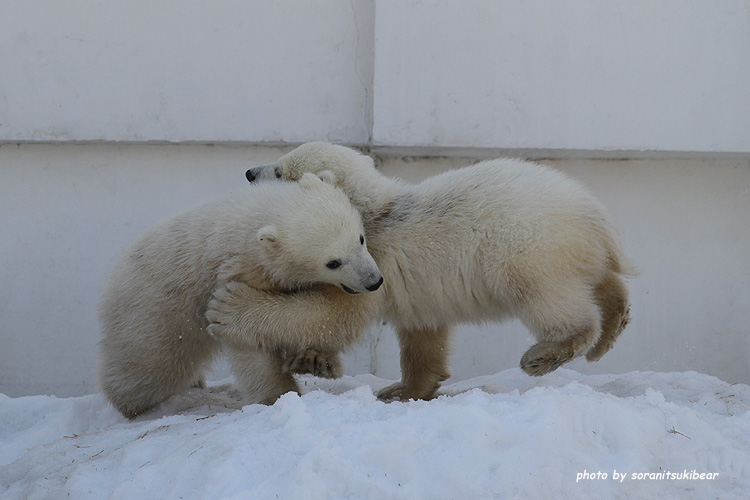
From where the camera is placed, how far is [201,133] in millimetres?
6016

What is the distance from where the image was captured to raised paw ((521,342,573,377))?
3.81m

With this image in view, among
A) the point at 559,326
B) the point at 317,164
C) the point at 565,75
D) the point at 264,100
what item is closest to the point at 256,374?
the point at 317,164

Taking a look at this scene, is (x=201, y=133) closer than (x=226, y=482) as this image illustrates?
No

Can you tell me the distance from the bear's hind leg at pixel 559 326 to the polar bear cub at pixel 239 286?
2.57ft

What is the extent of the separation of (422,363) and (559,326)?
1.04 meters

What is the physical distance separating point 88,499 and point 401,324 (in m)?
1.96

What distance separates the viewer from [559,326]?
381cm

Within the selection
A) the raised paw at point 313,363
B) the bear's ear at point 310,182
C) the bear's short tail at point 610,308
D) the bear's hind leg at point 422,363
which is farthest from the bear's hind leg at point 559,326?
the bear's ear at point 310,182

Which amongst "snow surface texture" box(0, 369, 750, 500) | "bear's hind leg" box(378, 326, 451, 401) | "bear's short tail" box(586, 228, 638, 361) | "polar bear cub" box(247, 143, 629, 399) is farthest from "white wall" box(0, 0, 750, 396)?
"snow surface texture" box(0, 369, 750, 500)

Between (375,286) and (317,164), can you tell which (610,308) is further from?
(317,164)

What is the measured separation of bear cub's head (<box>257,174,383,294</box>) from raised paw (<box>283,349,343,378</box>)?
1.16ft

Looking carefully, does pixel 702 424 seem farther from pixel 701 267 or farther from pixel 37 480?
pixel 701 267

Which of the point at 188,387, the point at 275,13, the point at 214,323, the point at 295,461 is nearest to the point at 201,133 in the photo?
the point at 275,13

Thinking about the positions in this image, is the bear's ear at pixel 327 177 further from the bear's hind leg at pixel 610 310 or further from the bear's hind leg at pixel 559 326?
the bear's hind leg at pixel 610 310
